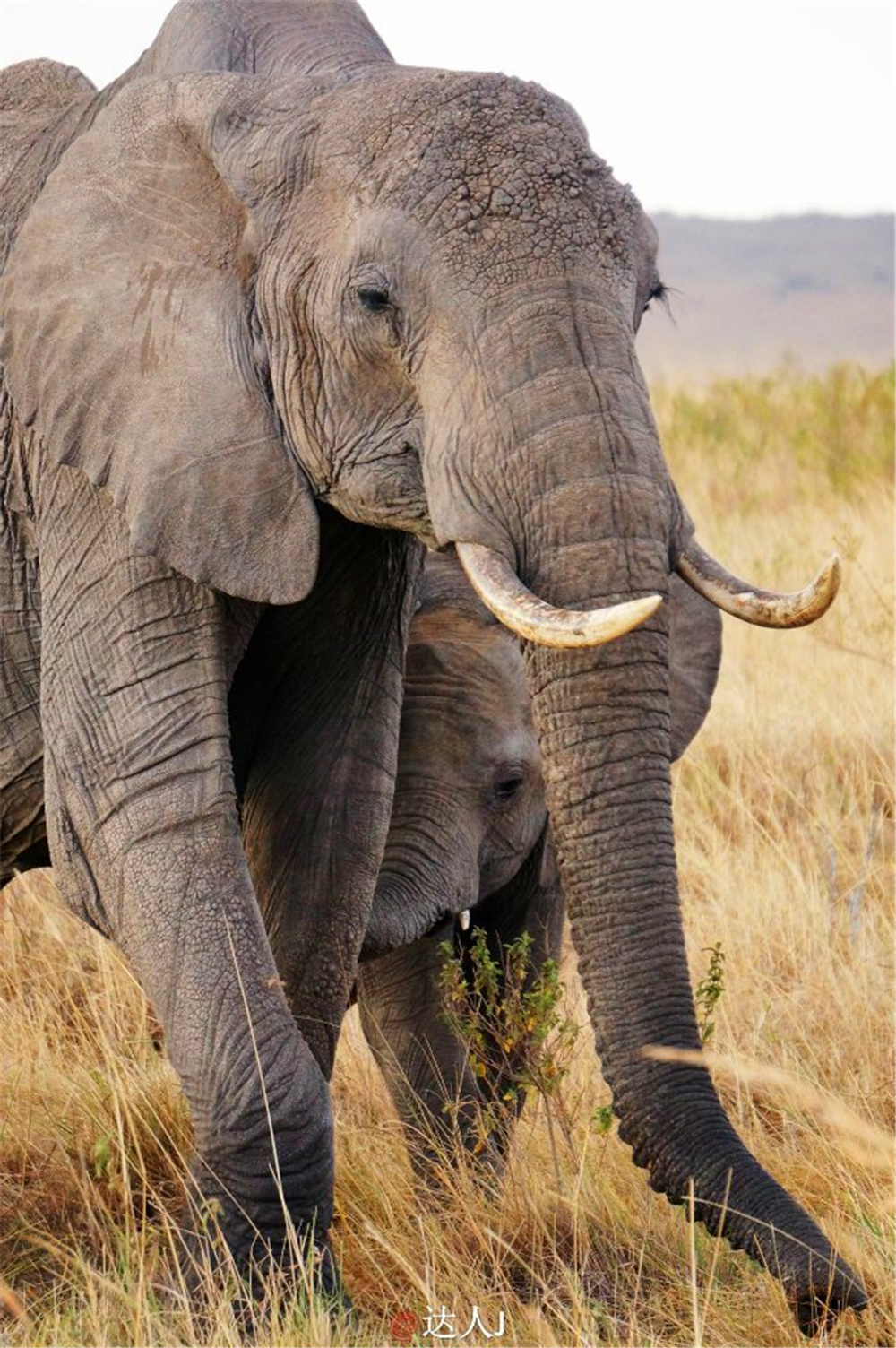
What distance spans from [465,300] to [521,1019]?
1.60 meters

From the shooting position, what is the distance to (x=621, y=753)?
377 cm

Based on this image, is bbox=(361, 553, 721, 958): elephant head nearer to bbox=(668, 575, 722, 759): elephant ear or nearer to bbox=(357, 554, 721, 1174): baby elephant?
bbox=(357, 554, 721, 1174): baby elephant

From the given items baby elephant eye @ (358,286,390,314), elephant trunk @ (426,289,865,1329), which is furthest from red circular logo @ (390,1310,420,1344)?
baby elephant eye @ (358,286,390,314)

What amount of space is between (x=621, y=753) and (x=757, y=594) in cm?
33

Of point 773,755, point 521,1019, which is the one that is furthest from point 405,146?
point 773,755

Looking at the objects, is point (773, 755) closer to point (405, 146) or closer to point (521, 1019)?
point (521, 1019)

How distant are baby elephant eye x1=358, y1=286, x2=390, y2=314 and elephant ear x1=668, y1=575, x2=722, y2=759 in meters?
2.24

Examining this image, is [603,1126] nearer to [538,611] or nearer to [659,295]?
[538,611]

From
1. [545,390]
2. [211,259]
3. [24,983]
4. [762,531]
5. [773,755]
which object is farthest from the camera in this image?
[762,531]

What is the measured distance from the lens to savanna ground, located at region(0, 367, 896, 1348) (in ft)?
13.5

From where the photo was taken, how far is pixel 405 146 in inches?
155

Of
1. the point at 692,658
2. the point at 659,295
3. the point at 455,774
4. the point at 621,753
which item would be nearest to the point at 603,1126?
the point at 621,753

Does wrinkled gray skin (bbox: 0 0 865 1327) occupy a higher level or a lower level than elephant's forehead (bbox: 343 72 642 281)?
lower

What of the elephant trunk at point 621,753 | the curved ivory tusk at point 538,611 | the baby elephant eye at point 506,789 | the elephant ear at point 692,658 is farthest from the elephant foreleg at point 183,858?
the elephant ear at point 692,658
